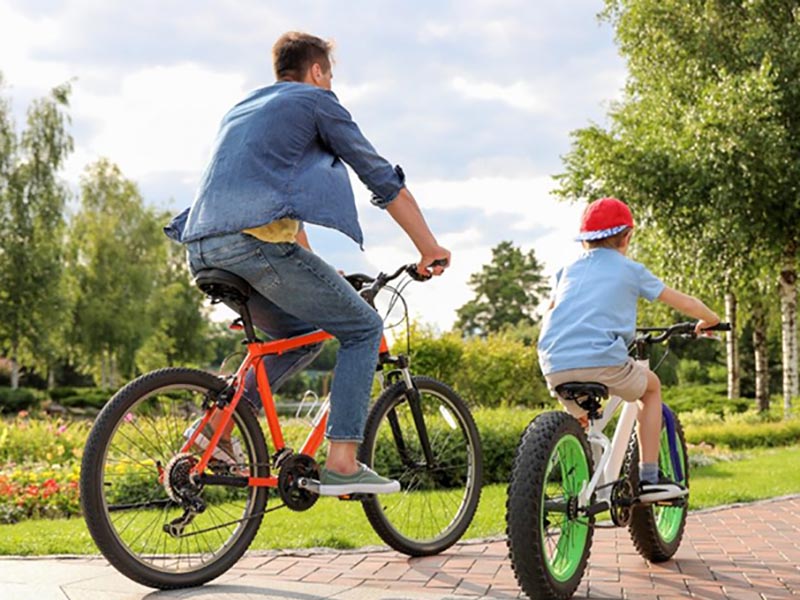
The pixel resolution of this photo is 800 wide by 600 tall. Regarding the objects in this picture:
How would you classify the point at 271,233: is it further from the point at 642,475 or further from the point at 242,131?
the point at 642,475

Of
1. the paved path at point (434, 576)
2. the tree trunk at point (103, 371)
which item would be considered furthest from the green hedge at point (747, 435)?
the tree trunk at point (103, 371)

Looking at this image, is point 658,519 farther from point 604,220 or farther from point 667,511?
point 604,220

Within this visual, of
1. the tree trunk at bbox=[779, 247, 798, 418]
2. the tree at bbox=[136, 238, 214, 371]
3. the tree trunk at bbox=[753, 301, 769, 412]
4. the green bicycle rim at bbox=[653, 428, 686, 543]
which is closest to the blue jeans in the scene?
the green bicycle rim at bbox=[653, 428, 686, 543]

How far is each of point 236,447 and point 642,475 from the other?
1.93m

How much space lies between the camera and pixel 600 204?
4875 millimetres

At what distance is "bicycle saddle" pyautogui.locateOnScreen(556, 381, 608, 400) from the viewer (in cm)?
445

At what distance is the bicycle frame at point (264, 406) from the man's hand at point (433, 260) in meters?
0.51

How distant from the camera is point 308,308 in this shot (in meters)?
4.28

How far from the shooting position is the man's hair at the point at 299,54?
443cm

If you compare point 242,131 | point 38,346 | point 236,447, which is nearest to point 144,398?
point 236,447

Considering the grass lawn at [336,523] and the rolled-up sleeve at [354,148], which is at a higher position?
the rolled-up sleeve at [354,148]

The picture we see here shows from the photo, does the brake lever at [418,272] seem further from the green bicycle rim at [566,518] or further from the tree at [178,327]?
the tree at [178,327]

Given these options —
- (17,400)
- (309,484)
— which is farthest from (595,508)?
(17,400)

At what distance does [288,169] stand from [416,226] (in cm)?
60
